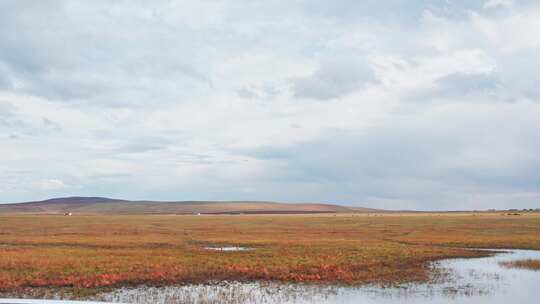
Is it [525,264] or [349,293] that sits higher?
[525,264]

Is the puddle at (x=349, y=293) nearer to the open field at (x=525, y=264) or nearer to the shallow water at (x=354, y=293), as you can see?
the shallow water at (x=354, y=293)

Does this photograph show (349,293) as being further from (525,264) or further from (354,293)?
(525,264)

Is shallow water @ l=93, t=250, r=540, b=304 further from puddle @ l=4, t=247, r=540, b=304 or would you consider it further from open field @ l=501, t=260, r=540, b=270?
open field @ l=501, t=260, r=540, b=270

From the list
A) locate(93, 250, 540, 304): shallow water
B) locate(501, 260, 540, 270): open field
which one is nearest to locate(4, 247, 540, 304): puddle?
locate(93, 250, 540, 304): shallow water

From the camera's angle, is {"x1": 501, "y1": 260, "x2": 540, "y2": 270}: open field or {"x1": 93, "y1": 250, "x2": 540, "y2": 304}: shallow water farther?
{"x1": 501, "y1": 260, "x2": 540, "y2": 270}: open field

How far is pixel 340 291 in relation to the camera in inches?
950

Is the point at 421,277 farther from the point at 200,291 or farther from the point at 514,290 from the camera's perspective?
the point at 200,291

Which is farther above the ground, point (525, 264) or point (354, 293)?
point (525, 264)

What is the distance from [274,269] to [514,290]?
12211mm

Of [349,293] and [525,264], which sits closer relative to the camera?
[349,293]

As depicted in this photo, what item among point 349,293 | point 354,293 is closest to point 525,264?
point 354,293

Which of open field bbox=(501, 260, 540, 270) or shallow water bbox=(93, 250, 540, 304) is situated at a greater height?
open field bbox=(501, 260, 540, 270)

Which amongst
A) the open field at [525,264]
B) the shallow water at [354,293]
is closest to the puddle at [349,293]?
the shallow water at [354,293]

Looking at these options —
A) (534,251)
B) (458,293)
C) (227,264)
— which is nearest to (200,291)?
(227,264)
